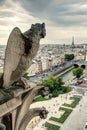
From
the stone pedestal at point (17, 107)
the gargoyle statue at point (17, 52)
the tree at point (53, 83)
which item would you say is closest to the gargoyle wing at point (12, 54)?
the gargoyle statue at point (17, 52)

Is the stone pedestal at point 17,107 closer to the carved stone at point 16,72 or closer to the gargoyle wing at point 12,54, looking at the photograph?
the carved stone at point 16,72

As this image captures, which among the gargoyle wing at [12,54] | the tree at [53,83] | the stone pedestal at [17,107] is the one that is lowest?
the tree at [53,83]

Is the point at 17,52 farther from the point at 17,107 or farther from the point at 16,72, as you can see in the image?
the point at 17,107

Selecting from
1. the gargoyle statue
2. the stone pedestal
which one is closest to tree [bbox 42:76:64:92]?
the stone pedestal

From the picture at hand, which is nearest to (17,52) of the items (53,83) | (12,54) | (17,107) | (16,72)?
(12,54)

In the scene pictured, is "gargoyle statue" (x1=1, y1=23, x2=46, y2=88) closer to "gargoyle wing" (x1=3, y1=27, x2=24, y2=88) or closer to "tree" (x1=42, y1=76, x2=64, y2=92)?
"gargoyle wing" (x1=3, y1=27, x2=24, y2=88)

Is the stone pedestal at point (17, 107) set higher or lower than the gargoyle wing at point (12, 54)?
lower

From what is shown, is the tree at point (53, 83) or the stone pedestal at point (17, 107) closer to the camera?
the stone pedestal at point (17, 107)
